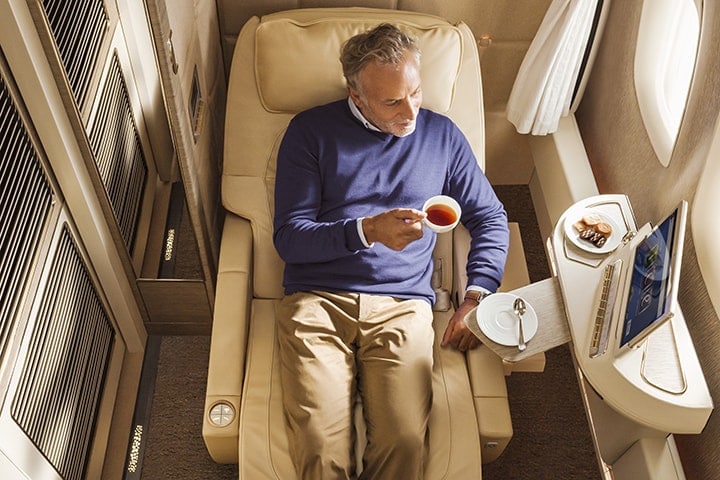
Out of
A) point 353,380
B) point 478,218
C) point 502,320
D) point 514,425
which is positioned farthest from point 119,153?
point 514,425

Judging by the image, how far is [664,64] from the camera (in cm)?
224

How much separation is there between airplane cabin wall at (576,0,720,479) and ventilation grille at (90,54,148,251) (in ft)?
5.15

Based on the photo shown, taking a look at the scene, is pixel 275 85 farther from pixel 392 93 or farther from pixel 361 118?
pixel 392 93

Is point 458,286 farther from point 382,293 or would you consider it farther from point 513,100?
point 513,100

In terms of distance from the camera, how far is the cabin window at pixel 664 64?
214 cm

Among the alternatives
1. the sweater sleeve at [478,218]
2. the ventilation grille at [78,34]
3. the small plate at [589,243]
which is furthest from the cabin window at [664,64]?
the ventilation grille at [78,34]

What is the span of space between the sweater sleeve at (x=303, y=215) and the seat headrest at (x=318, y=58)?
0.46ft

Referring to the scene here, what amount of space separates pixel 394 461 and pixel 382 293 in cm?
50

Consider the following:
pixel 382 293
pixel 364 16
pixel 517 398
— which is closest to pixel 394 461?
pixel 382 293

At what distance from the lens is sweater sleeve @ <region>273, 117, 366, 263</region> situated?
2.10 meters

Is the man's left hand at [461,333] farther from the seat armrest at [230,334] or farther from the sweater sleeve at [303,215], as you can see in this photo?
the seat armrest at [230,334]

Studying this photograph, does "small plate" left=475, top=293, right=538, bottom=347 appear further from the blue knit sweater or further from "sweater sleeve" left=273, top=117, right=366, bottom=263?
"sweater sleeve" left=273, top=117, right=366, bottom=263

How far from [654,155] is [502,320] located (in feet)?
2.23

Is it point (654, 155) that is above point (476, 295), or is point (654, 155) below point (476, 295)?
above
